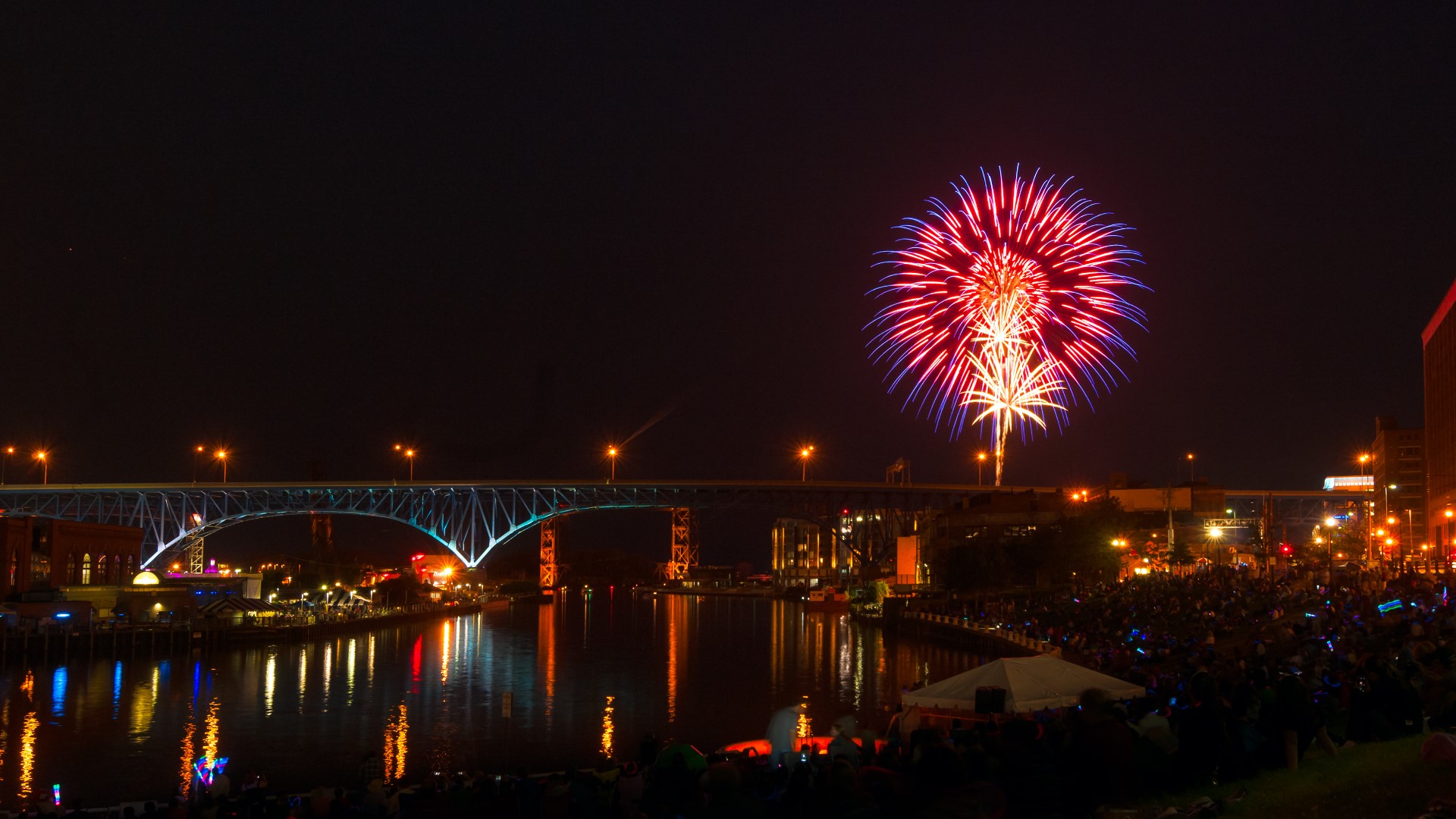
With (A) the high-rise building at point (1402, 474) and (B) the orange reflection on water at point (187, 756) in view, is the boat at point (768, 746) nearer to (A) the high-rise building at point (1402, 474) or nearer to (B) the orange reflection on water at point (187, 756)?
(B) the orange reflection on water at point (187, 756)

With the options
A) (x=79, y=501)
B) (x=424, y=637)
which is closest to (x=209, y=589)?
(x=424, y=637)

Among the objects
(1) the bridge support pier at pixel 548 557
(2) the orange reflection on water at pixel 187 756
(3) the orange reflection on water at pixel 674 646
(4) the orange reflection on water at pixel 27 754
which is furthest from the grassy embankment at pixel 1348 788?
(1) the bridge support pier at pixel 548 557

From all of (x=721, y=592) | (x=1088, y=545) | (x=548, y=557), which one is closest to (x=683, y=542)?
(x=721, y=592)

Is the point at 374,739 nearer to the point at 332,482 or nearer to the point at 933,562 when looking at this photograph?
the point at 933,562

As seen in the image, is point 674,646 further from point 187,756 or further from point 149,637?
point 187,756

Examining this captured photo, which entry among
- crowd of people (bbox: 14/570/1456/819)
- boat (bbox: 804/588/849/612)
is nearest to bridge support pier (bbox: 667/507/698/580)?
boat (bbox: 804/588/849/612)
